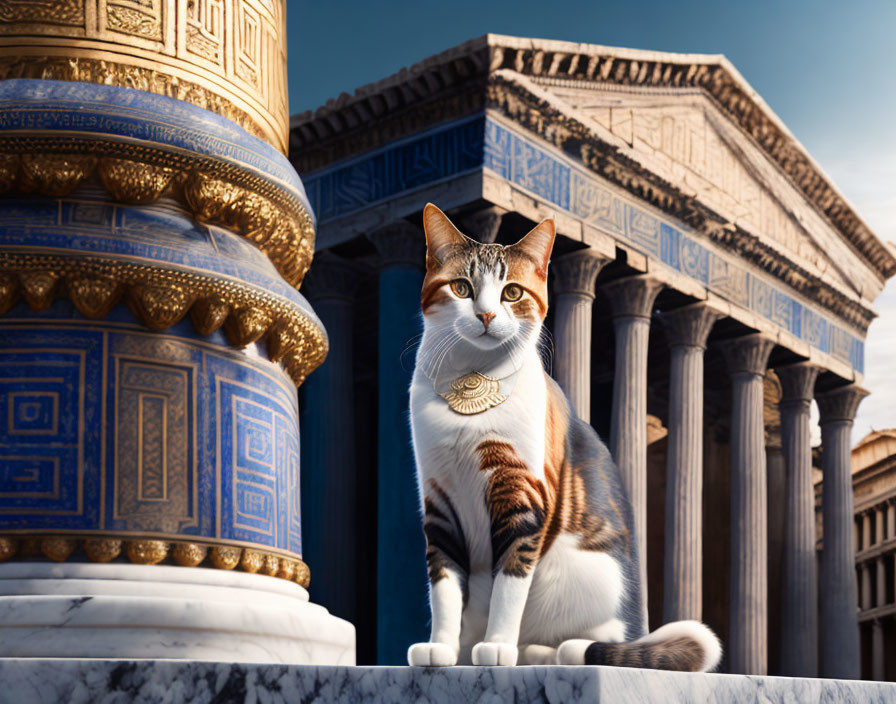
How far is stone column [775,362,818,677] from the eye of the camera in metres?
33.9

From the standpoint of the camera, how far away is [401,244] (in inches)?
1059

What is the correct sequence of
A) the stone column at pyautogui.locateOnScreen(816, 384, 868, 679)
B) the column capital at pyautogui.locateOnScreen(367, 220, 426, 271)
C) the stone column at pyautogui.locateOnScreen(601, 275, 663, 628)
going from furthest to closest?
the stone column at pyautogui.locateOnScreen(816, 384, 868, 679), the stone column at pyautogui.locateOnScreen(601, 275, 663, 628), the column capital at pyautogui.locateOnScreen(367, 220, 426, 271)

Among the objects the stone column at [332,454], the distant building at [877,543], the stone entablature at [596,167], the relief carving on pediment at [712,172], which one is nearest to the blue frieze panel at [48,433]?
the stone entablature at [596,167]

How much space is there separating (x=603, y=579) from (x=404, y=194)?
22592 mm

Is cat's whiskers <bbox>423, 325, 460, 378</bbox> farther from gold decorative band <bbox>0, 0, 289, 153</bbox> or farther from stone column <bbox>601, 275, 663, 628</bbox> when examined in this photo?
stone column <bbox>601, 275, 663, 628</bbox>

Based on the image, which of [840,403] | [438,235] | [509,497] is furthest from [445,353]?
[840,403]

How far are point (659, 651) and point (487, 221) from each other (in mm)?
21171

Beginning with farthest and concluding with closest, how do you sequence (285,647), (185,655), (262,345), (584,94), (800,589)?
(800,589), (584,94), (262,345), (285,647), (185,655)

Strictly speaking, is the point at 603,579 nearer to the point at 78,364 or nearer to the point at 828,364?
the point at 78,364

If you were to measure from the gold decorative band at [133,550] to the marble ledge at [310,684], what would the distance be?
1.68m

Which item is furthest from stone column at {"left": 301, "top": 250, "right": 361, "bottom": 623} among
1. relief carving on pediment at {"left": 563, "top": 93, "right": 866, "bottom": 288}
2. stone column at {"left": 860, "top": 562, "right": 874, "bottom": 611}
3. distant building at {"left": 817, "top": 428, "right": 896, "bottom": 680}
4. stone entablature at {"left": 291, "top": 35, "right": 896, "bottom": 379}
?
stone column at {"left": 860, "top": 562, "right": 874, "bottom": 611}

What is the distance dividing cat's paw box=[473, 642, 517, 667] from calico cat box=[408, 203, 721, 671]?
103 millimetres

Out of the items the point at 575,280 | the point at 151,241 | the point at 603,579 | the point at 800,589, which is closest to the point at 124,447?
the point at 151,241

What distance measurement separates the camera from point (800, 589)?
3425 cm
